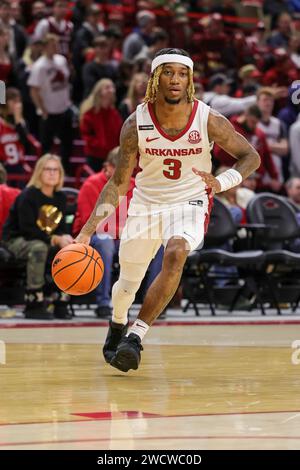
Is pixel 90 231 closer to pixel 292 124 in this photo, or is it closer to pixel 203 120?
pixel 203 120

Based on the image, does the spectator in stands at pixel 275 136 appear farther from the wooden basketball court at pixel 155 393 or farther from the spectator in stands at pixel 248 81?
the wooden basketball court at pixel 155 393

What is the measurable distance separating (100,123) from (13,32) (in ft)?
10.2

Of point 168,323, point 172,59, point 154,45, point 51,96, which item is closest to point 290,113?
point 154,45

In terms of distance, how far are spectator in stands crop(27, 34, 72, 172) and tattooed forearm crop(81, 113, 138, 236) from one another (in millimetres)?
9038

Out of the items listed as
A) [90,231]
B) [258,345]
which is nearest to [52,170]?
[258,345]

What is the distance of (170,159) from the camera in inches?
337

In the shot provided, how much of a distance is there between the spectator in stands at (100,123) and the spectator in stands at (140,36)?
3554mm

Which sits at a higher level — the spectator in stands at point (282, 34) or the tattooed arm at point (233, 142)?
the spectator in stands at point (282, 34)

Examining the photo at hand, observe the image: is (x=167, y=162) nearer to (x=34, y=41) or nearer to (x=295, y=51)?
(x=34, y=41)

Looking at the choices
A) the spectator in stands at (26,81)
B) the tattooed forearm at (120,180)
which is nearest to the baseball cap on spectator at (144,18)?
the spectator in stands at (26,81)

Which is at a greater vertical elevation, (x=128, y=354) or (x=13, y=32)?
(x=13, y=32)

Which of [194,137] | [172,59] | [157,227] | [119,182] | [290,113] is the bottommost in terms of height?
[157,227]

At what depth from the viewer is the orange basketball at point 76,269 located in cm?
820

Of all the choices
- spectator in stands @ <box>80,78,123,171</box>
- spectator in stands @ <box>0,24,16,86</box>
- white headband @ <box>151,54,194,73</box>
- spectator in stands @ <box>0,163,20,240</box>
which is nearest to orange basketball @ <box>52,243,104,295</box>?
Result: white headband @ <box>151,54,194,73</box>
